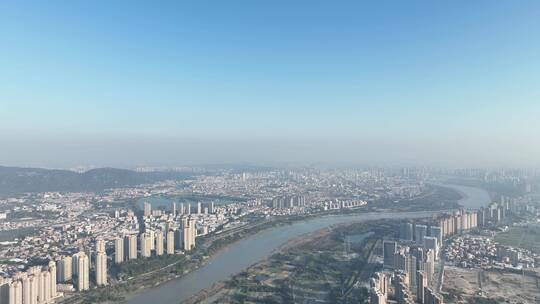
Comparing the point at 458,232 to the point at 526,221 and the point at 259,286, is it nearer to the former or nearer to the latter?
the point at 526,221

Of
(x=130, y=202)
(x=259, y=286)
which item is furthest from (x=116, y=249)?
(x=130, y=202)

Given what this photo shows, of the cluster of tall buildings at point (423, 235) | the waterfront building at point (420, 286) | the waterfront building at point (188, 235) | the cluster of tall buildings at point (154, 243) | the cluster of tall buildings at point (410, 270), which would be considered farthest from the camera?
the waterfront building at point (188, 235)

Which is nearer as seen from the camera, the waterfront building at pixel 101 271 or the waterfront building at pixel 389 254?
the waterfront building at pixel 101 271

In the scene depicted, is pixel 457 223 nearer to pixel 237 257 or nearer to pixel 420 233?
pixel 420 233

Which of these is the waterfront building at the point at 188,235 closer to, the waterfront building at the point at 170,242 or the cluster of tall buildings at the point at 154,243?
the cluster of tall buildings at the point at 154,243

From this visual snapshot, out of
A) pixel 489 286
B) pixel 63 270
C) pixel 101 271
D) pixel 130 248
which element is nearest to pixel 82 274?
pixel 101 271

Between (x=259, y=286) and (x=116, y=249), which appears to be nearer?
(x=259, y=286)

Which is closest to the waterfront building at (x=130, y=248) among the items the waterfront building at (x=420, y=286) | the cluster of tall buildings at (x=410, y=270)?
the cluster of tall buildings at (x=410, y=270)
